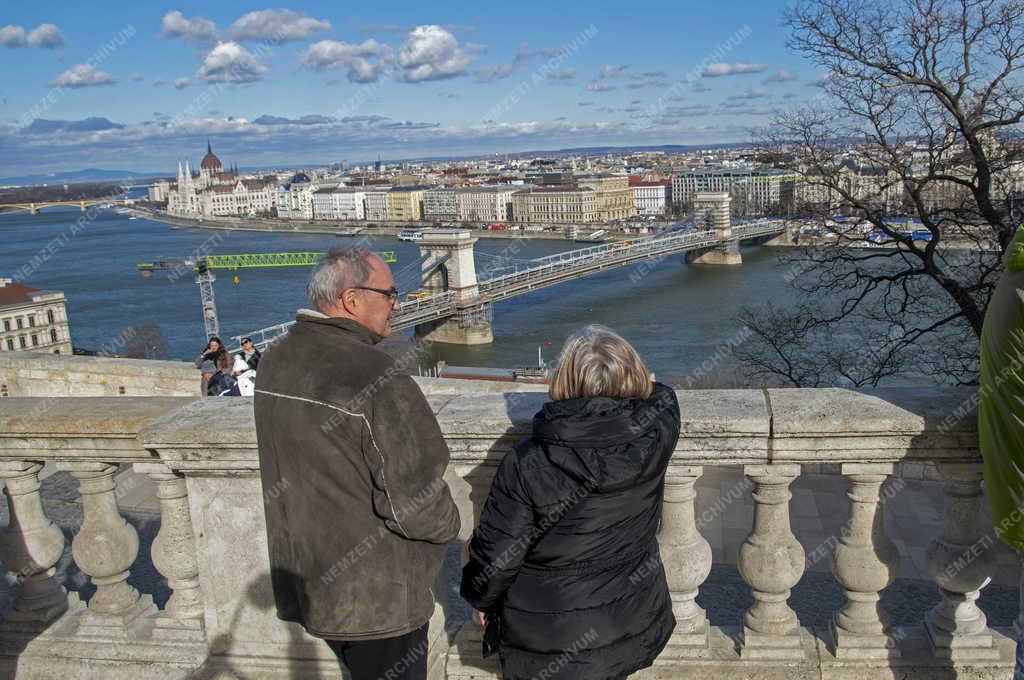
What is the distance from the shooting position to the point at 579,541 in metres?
1.21

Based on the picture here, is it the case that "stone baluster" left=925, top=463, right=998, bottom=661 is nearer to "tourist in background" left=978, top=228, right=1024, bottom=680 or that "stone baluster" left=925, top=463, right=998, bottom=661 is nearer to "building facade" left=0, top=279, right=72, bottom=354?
"tourist in background" left=978, top=228, right=1024, bottom=680

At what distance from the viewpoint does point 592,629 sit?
1.23 meters

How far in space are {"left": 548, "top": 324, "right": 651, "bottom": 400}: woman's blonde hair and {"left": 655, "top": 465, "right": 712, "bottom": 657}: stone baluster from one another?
0.31 m

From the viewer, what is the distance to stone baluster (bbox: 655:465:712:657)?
1498 millimetres

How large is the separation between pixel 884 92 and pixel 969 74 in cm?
54

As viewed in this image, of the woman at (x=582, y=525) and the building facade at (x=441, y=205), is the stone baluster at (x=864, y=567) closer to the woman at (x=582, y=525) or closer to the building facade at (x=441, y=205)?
the woman at (x=582, y=525)

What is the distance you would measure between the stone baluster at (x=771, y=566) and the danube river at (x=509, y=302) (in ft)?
68.4

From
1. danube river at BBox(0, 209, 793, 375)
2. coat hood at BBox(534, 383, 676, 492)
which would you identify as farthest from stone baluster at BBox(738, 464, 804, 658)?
danube river at BBox(0, 209, 793, 375)

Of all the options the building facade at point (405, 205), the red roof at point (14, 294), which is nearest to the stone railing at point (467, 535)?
the red roof at point (14, 294)

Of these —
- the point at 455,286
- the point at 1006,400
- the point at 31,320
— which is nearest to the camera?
the point at 1006,400

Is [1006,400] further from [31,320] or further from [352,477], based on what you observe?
[31,320]

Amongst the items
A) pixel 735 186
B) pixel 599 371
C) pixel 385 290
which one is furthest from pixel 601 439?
pixel 735 186

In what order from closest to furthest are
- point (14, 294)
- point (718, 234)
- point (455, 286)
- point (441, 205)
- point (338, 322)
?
1. point (338, 322)
2. point (14, 294)
3. point (455, 286)
4. point (718, 234)
5. point (441, 205)

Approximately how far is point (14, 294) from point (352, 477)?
2507 centimetres
